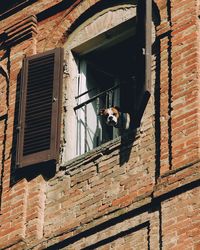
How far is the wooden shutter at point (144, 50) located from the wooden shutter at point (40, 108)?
4.77 ft

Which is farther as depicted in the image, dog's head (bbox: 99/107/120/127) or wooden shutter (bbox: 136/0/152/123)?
dog's head (bbox: 99/107/120/127)

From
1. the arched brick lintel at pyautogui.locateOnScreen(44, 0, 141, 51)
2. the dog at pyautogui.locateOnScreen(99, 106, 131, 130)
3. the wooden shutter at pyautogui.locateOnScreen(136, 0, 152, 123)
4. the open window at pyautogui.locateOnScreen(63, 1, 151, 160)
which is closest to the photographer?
the wooden shutter at pyautogui.locateOnScreen(136, 0, 152, 123)

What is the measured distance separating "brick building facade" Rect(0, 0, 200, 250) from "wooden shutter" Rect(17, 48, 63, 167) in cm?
6

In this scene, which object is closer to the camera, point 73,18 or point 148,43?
point 148,43

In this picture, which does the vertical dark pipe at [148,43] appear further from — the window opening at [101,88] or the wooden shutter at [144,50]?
the window opening at [101,88]

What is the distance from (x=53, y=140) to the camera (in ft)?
67.6

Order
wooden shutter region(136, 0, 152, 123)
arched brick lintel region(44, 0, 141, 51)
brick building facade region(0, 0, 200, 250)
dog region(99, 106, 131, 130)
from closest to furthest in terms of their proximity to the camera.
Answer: brick building facade region(0, 0, 200, 250)
wooden shutter region(136, 0, 152, 123)
dog region(99, 106, 131, 130)
arched brick lintel region(44, 0, 141, 51)

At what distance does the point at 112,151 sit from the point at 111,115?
2.11 feet

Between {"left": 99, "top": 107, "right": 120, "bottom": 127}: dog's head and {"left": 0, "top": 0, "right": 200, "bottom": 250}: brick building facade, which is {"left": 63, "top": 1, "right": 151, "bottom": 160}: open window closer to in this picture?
{"left": 0, "top": 0, "right": 200, "bottom": 250}: brick building facade

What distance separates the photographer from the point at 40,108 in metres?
21.1

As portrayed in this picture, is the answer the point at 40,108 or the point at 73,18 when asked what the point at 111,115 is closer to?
the point at 40,108

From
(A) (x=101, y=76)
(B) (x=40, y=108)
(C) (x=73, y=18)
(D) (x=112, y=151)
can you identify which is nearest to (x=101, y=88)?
(A) (x=101, y=76)

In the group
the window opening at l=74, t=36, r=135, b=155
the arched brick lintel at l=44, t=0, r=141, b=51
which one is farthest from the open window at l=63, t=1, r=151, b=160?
the arched brick lintel at l=44, t=0, r=141, b=51

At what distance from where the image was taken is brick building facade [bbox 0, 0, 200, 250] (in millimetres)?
18734
